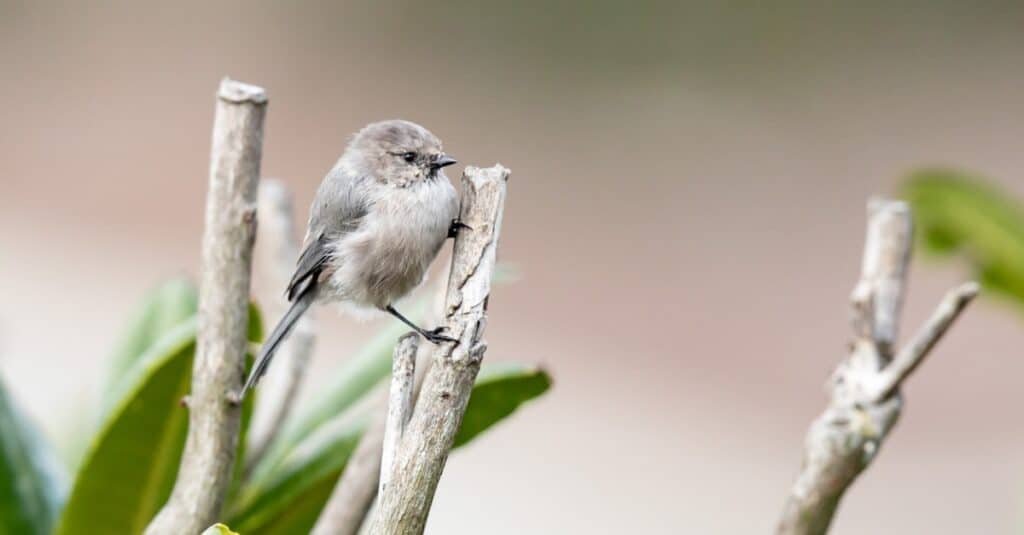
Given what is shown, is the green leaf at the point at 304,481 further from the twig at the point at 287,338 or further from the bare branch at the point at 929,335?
the bare branch at the point at 929,335

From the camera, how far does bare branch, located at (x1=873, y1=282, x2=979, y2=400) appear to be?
1.32 m

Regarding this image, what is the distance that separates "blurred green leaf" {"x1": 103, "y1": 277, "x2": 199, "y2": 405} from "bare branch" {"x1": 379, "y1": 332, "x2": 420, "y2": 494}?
0.79 meters

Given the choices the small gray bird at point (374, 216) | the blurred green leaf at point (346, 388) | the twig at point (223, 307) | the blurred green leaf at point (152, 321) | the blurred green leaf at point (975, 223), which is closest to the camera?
the twig at point (223, 307)

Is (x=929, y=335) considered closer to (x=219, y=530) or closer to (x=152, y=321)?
(x=219, y=530)

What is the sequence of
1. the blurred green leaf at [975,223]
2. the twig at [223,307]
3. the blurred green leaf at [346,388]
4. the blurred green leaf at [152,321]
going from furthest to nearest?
the blurred green leaf at [975,223] < the blurred green leaf at [152,321] < the blurred green leaf at [346,388] < the twig at [223,307]

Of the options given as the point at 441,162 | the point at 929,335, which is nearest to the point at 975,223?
the point at 929,335

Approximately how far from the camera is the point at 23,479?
1479 mm

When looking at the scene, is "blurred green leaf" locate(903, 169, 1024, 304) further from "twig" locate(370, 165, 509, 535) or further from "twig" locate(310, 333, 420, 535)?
"twig" locate(370, 165, 509, 535)

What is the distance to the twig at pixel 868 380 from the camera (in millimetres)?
1392

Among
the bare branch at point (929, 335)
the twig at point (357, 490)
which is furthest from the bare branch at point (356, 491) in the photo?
the bare branch at point (929, 335)

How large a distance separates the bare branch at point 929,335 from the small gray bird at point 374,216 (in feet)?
1.83

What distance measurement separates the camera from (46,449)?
1.55 metres

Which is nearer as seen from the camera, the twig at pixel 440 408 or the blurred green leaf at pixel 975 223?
the twig at pixel 440 408

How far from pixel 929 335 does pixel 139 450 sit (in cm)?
93
